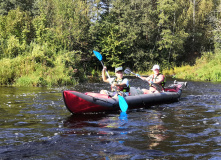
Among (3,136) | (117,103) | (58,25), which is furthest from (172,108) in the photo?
(58,25)

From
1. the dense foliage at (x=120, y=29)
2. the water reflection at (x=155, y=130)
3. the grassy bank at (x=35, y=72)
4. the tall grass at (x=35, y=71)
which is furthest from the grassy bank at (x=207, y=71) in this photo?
the water reflection at (x=155, y=130)

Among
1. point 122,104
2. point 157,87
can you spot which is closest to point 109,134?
point 122,104

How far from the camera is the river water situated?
154 inches

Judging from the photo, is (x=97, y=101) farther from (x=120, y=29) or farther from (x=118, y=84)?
(x=120, y=29)

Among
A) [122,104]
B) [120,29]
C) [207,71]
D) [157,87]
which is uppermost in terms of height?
[120,29]

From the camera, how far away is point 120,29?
27688 millimetres

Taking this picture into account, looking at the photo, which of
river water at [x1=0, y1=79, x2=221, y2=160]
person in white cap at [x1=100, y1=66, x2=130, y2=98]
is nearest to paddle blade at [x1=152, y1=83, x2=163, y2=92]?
river water at [x1=0, y1=79, x2=221, y2=160]

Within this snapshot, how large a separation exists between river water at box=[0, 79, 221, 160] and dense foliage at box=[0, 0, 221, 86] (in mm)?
13912

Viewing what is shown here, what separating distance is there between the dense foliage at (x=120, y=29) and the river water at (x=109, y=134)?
45.6 ft

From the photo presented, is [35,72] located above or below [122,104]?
above

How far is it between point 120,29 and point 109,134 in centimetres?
2351

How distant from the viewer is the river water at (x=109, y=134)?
12.8 ft

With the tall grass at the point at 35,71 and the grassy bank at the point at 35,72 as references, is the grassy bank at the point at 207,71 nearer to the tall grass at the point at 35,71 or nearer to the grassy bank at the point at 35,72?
the tall grass at the point at 35,71

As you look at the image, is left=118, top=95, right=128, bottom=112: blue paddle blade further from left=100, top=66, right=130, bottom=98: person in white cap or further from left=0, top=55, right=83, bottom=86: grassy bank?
left=0, top=55, right=83, bottom=86: grassy bank
